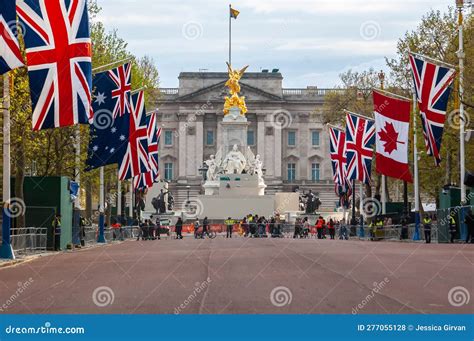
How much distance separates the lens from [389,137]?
4928 centimetres

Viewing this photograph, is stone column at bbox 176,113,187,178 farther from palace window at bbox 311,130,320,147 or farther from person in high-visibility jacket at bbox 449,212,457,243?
person in high-visibility jacket at bbox 449,212,457,243

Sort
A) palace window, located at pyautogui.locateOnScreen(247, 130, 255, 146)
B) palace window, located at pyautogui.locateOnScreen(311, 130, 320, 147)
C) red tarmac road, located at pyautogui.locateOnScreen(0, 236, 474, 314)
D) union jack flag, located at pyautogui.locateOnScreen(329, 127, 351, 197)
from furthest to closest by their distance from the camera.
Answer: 1. palace window, located at pyautogui.locateOnScreen(311, 130, 320, 147)
2. palace window, located at pyautogui.locateOnScreen(247, 130, 255, 146)
3. union jack flag, located at pyautogui.locateOnScreen(329, 127, 351, 197)
4. red tarmac road, located at pyautogui.locateOnScreen(0, 236, 474, 314)

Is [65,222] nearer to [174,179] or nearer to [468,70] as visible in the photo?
[468,70]

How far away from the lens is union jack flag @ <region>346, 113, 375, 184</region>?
192 feet

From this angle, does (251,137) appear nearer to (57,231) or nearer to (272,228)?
(272,228)

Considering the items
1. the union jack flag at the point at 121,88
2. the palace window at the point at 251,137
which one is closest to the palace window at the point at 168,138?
the palace window at the point at 251,137

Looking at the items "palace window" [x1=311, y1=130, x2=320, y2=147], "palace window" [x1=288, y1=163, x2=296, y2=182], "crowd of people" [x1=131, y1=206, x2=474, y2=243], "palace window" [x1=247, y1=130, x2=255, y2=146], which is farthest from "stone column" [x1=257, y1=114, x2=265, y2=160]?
"crowd of people" [x1=131, y1=206, x2=474, y2=243]

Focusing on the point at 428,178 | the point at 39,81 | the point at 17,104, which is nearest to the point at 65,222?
the point at 17,104

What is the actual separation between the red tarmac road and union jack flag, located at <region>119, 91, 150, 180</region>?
2156 cm

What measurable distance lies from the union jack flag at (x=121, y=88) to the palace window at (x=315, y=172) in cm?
11788

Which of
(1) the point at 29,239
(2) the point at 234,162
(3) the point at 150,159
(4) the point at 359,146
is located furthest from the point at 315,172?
(1) the point at 29,239

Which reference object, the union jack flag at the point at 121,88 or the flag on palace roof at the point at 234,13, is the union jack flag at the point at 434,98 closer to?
the union jack flag at the point at 121,88

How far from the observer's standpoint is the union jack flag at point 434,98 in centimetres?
4097

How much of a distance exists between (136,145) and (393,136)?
12175mm
